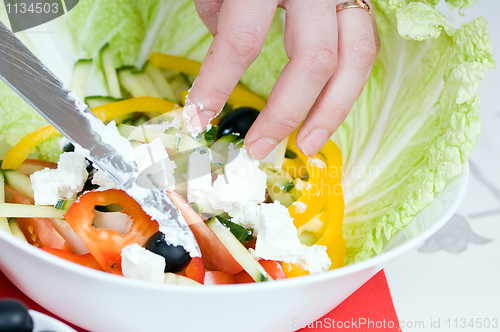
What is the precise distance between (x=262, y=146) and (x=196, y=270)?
1.34ft

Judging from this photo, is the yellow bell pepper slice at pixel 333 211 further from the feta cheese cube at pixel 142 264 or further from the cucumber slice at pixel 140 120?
the cucumber slice at pixel 140 120

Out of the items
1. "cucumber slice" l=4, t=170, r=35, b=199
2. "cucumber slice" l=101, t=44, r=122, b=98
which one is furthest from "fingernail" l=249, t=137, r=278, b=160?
"cucumber slice" l=101, t=44, r=122, b=98

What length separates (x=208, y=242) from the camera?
1.11m

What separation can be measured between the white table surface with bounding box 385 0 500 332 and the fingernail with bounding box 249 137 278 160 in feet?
2.24

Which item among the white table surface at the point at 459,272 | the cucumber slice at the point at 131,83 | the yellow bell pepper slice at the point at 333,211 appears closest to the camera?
the yellow bell pepper slice at the point at 333,211

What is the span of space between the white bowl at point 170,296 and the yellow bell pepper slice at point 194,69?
94 centimetres

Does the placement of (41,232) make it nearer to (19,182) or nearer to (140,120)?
(19,182)

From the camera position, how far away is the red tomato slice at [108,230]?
1.02 metres

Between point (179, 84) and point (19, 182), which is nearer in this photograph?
point (19, 182)

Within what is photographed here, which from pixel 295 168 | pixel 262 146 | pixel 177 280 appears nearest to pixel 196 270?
pixel 177 280

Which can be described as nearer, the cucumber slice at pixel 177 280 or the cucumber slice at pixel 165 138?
the cucumber slice at pixel 177 280

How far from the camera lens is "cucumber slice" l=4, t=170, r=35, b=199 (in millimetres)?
1206

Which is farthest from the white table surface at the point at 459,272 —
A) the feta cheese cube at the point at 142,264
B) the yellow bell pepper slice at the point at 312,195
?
the feta cheese cube at the point at 142,264

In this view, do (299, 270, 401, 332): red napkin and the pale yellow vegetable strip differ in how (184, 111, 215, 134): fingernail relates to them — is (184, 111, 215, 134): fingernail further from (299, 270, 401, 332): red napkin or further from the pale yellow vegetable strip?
(299, 270, 401, 332): red napkin
